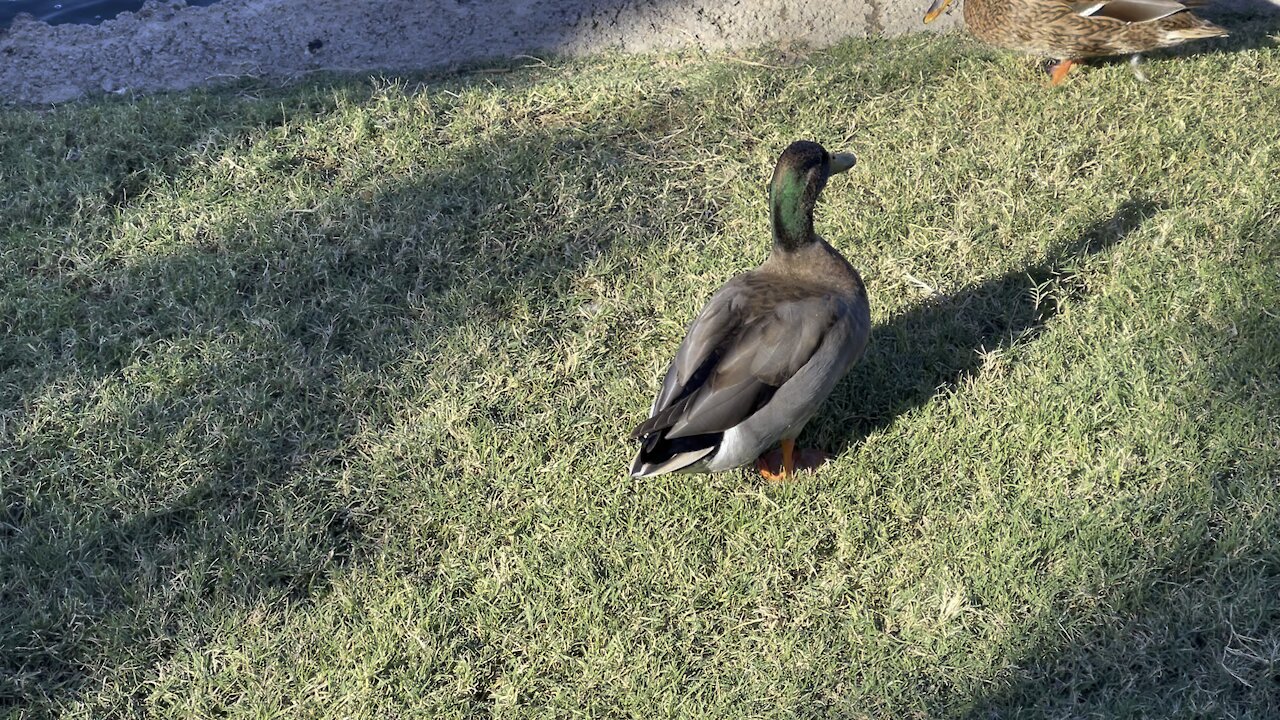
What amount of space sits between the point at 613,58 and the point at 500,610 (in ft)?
9.59

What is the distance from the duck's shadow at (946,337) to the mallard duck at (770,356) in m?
0.24

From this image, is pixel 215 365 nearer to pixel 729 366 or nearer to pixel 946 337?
pixel 729 366

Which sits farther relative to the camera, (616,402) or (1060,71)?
(1060,71)

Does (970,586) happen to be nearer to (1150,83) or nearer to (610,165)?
(610,165)

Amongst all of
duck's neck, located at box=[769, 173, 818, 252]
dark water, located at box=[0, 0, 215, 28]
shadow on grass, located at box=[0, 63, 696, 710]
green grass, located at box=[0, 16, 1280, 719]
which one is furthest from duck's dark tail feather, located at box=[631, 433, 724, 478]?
dark water, located at box=[0, 0, 215, 28]

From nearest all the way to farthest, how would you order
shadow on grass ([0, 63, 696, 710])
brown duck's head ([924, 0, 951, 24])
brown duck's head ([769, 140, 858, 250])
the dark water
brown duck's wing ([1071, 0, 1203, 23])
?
shadow on grass ([0, 63, 696, 710]) → brown duck's head ([769, 140, 858, 250]) → brown duck's wing ([1071, 0, 1203, 23]) → brown duck's head ([924, 0, 951, 24]) → the dark water

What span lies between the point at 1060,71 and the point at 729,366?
2.55 m

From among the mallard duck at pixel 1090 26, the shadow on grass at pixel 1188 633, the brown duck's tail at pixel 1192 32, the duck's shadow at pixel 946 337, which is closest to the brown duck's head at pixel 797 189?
the duck's shadow at pixel 946 337

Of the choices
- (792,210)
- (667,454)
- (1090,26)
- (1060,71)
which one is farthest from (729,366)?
(1060,71)

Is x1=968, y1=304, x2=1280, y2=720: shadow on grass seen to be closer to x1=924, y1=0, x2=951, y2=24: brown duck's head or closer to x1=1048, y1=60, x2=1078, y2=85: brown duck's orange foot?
x1=1048, y1=60, x2=1078, y2=85: brown duck's orange foot

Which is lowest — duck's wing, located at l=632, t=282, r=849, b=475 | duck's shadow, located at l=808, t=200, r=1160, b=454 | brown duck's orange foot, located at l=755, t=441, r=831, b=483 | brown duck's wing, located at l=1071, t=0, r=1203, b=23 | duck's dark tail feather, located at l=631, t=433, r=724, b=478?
brown duck's orange foot, located at l=755, t=441, r=831, b=483

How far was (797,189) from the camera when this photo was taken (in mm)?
3213

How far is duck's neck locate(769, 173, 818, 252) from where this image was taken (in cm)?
321

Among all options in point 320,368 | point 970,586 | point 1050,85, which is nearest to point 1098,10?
point 1050,85
